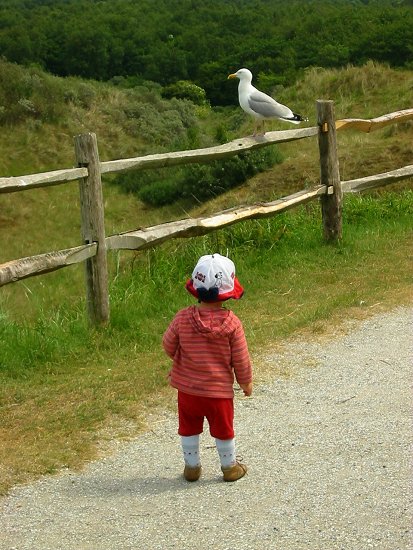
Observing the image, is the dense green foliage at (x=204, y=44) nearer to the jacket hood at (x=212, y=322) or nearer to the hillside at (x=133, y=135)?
the hillside at (x=133, y=135)

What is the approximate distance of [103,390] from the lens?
5.12 metres

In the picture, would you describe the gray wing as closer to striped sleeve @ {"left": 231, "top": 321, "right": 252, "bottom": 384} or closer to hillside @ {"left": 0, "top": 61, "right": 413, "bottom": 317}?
striped sleeve @ {"left": 231, "top": 321, "right": 252, "bottom": 384}

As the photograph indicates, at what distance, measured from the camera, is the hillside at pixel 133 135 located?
46.9 ft

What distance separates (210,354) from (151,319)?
263 centimetres

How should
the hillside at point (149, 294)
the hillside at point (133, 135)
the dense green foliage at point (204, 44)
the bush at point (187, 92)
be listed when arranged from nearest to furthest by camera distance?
the hillside at point (149, 294) < the hillside at point (133, 135) < the dense green foliage at point (204, 44) < the bush at point (187, 92)

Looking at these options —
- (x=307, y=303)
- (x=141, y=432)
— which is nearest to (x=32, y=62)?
(x=307, y=303)

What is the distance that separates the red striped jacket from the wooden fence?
6.02 feet

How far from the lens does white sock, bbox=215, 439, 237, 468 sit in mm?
3904

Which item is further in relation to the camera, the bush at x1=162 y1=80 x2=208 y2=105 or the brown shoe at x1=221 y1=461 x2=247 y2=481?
the bush at x1=162 y1=80 x2=208 y2=105

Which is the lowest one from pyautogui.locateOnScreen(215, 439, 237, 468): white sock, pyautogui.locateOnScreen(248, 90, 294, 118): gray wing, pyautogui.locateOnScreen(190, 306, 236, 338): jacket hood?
pyautogui.locateOnScreen(215, 439, 237, 468): white sock

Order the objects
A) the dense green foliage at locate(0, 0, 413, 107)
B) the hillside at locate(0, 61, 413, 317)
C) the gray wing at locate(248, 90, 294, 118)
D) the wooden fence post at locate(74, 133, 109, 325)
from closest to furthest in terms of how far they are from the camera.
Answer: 1. the wooden fence post at locate(74, 133, 109, 325)
2. the gray wing at locate(248, 90, 294, 118)
3. the hillside at locate(0, 61, 413, 317)
4. the dense green foliage at locate(0, 0, 413, 107)

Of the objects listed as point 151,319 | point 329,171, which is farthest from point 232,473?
point 329,171

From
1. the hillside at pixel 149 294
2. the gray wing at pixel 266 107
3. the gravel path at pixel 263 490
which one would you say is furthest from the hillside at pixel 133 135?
the gravel path at pixel 263 490

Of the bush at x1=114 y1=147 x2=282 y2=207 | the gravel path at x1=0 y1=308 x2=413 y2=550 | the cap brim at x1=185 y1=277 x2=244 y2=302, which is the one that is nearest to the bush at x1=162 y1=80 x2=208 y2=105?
the bush at x1=114 y1=147 x2=282 y2=207
